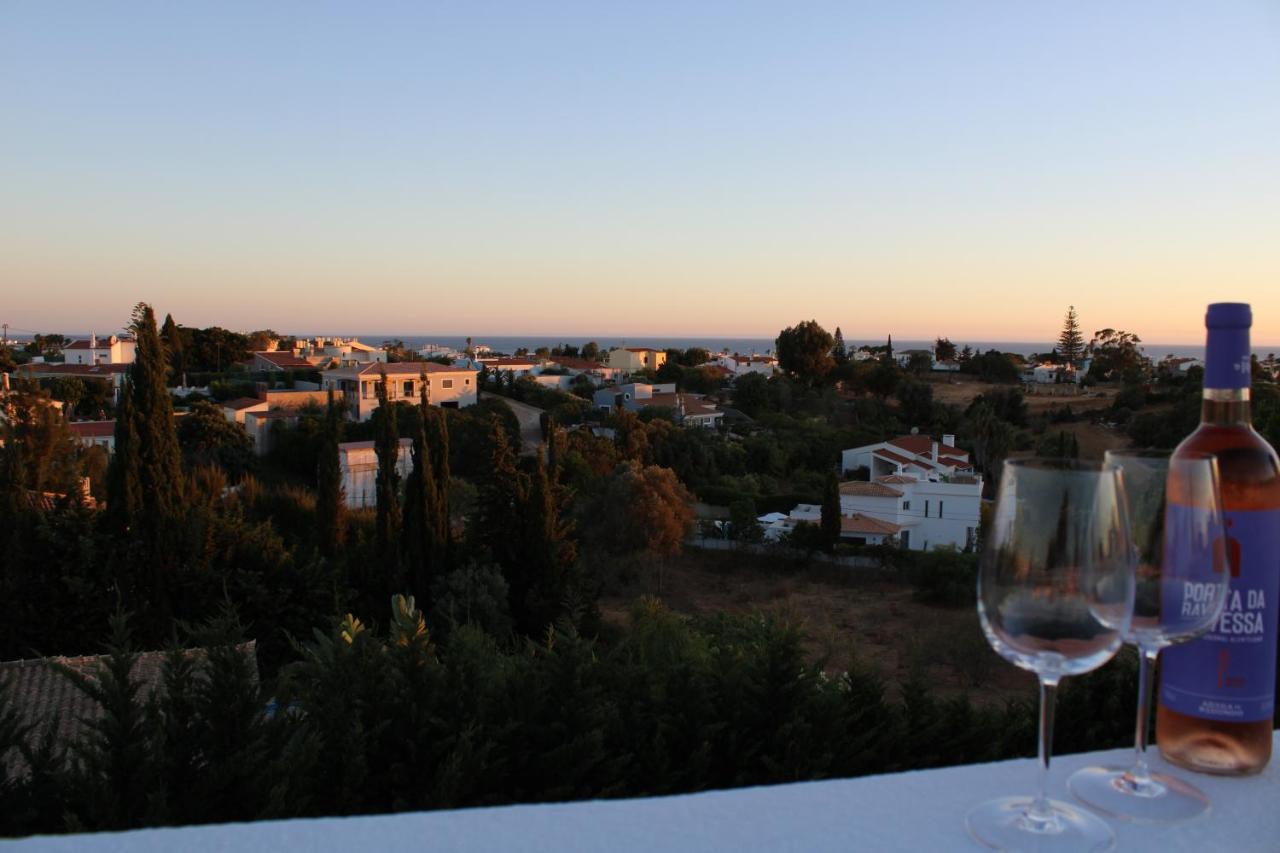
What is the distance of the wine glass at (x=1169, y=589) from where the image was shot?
0.97 metres

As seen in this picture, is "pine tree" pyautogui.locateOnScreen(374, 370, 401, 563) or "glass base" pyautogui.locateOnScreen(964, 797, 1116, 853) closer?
"glass base" pyautogui.locateOnScreen(964, 797, 1116, 853)

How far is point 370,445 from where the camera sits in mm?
24484

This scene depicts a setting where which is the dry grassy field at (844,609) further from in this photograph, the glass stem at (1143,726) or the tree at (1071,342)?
the tree at (1071,342)

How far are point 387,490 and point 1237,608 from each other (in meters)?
13.6

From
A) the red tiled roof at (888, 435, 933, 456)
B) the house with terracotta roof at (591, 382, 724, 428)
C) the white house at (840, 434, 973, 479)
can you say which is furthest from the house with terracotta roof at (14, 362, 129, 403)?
the red tiled roof at (888, 435, 933, 456)

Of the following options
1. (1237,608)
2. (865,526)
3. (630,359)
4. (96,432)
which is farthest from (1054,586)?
(630,359)

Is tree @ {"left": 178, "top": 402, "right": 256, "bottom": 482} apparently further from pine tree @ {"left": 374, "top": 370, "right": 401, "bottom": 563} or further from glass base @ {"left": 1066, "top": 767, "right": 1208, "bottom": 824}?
glass base @ {"left": 1066, "top": 767, "right": 1208, "bottom": 824}

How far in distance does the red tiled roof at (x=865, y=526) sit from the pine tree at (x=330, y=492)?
11.4 meters

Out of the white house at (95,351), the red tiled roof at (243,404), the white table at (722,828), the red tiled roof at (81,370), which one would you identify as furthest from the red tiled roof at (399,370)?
the white table at (722,828)

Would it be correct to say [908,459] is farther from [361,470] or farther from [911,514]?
[361,470]

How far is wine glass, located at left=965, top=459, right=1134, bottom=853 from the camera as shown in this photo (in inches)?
Result: 35.2

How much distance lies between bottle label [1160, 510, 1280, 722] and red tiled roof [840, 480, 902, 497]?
859 inches

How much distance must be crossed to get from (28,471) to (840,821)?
52.6ft

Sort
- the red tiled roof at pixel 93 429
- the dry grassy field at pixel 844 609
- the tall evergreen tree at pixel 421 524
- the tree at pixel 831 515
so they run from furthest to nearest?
the red tiled roof at pixel 93 429, the tree at pixel 831 515, the tall evergreen tree at pixel 421 524, the dry grassy field at pixel 844 609
